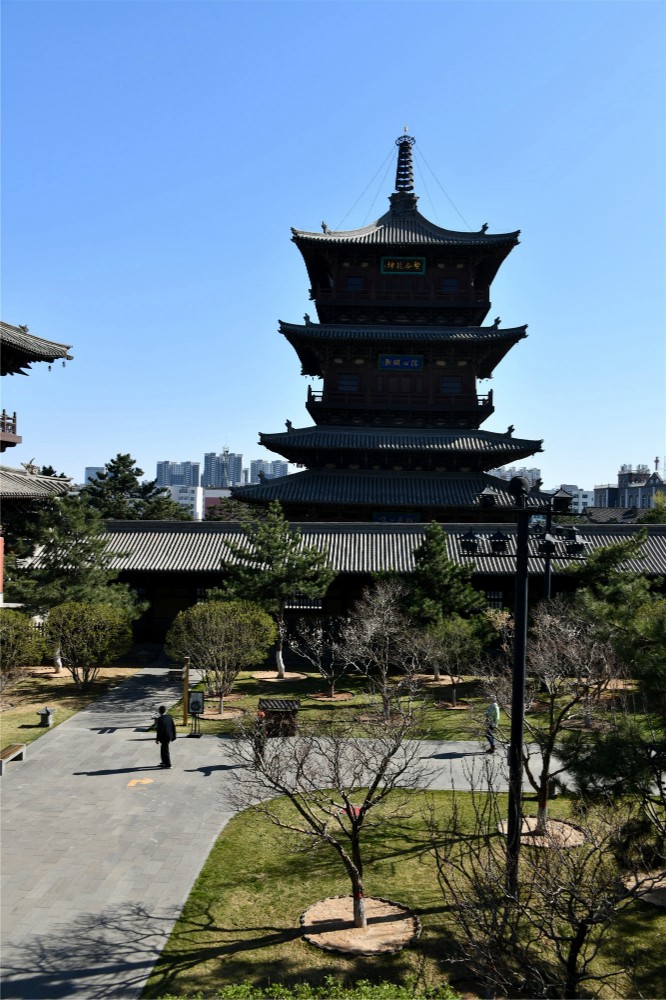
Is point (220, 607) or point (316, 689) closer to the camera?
point (220, 607)

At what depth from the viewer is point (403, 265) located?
35.6 meters

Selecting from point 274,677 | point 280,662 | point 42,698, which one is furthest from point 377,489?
point 42,698

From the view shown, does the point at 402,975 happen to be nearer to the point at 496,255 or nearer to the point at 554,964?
the point at 554,964

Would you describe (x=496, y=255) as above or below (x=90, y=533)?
above

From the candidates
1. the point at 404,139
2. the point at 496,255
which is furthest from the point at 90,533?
the point at 404,139

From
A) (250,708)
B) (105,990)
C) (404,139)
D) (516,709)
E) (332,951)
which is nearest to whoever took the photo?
(105,990)

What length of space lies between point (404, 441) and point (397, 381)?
3.74 meters

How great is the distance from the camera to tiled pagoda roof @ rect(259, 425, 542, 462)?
1257 inches

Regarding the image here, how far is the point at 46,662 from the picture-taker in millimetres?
26500

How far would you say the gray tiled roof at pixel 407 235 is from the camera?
3409 cm

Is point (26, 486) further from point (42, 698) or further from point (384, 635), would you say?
point (384, 635)

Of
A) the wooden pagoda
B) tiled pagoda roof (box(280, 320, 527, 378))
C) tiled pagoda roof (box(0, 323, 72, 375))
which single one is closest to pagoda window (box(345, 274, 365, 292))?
the wooden pagoda

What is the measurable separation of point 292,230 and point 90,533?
18839 millimetres

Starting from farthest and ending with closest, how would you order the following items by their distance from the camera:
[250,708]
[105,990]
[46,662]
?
[46,662], [250,708], [105,990]
